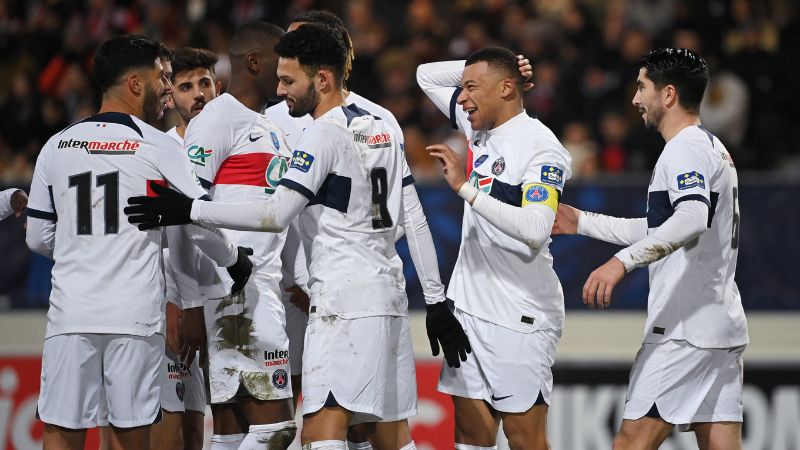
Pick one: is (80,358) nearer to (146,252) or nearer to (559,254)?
(146,252)

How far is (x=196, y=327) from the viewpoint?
19.0ft

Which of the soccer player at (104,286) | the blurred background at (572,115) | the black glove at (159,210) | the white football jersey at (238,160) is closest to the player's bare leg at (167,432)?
the white football jersey at (238,160)

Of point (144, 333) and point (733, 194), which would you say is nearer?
point (144, 333)

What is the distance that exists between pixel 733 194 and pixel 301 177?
7.22ft

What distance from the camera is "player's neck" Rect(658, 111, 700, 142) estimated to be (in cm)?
566

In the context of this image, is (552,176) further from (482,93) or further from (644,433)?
(644,433)

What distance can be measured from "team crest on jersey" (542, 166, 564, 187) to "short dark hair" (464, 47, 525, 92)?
1.83 ft

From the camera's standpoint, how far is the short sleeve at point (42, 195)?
521cm

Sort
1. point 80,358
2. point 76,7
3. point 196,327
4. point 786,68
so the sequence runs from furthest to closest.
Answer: point 76,7, point 786,68, point 196,327, point 80,358

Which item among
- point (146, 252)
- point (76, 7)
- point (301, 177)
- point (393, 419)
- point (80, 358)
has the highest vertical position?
point (76, 7)

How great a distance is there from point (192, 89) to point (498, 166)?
6.64 feet

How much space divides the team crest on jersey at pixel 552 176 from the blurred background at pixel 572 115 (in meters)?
3.14

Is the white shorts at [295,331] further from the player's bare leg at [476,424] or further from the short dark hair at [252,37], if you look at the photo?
the short dark hair at [252,37]

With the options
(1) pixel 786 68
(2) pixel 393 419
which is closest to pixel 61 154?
(2) pixel 393 419
